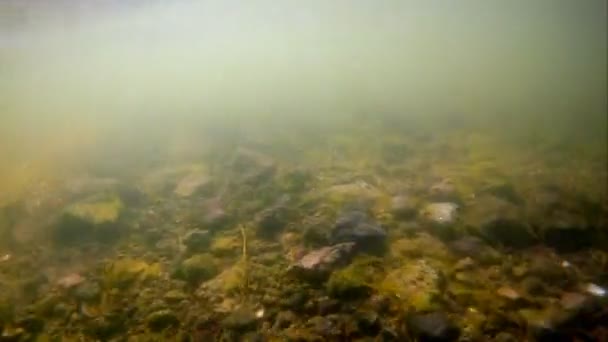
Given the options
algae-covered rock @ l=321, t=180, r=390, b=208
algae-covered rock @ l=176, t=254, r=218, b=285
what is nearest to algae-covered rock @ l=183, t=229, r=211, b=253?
algae-covered rock @ l=176, t=254, r=218, b=285

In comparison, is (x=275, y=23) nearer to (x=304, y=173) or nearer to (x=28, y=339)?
(x=304, y=173)

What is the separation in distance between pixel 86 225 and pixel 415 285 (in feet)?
19.2

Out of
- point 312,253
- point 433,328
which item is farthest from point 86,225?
point 433,328

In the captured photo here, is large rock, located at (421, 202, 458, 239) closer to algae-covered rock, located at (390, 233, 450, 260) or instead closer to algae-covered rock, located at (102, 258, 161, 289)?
algae-covered rock, located at (390, 233, 450, 260)

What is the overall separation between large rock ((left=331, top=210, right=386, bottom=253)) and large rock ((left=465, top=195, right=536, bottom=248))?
172cm

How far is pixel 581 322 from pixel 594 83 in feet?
80.9

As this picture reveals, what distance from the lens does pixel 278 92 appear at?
23.1m

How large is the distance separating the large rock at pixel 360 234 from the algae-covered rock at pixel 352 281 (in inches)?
20.2

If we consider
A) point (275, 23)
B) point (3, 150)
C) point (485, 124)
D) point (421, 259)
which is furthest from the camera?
point (275, 23)

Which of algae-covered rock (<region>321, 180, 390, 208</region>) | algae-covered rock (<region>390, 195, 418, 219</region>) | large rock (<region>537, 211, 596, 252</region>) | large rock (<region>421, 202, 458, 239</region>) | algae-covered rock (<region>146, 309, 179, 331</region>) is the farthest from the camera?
algae-covered rock (<region>321, 180, 390, 208</region>)

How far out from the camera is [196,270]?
246 inches

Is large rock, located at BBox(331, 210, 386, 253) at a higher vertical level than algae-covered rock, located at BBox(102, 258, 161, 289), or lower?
higher

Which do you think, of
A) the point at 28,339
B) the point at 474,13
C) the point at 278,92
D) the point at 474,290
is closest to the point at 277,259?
the point at 474,290

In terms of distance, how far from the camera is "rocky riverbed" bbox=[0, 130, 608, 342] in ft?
16.9
